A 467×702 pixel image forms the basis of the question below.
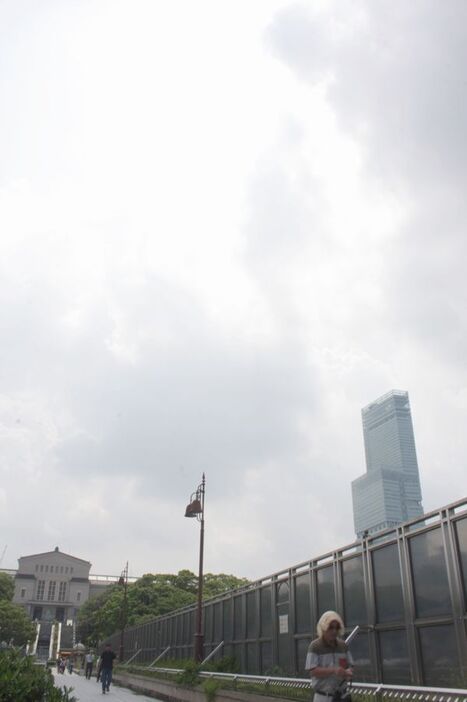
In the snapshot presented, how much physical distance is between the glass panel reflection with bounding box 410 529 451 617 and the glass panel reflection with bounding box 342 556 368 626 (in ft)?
7.30

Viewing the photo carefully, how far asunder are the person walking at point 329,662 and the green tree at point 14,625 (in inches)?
3472

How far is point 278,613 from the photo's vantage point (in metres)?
18.1

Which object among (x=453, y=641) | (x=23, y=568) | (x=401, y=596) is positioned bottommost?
(x=453, y=641)

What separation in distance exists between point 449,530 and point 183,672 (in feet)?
43.3

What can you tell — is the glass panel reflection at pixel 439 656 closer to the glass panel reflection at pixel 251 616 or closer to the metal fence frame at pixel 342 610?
the metal fence frame at pixel 342 610

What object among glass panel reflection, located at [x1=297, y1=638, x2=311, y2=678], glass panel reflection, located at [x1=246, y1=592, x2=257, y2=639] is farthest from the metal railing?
glass panel reflection, located at [x1=246, y1=592, x2=257, y2=639]

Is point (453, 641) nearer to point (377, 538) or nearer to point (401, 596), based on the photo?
point (401, 596)

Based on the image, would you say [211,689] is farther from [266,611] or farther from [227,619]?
[227,619]

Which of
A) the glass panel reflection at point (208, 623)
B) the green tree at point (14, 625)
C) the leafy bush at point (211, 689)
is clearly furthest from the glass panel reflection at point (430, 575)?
the green tree at point (14, 625)

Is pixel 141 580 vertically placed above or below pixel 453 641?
above

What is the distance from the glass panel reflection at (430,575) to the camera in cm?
1090

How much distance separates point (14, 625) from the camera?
8488 cm

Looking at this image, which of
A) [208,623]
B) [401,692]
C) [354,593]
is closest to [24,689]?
[401,692]

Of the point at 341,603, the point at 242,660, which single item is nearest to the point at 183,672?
the point at 242,660
